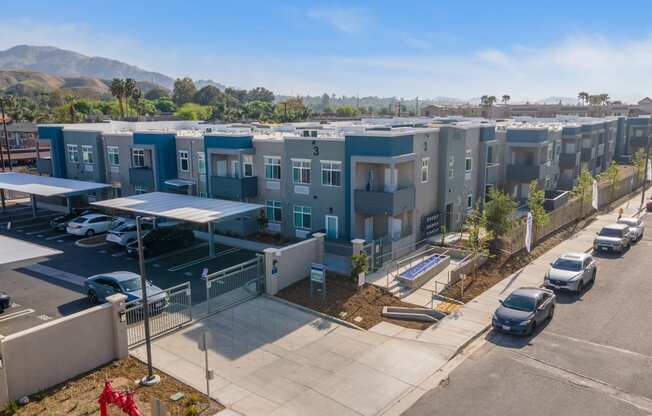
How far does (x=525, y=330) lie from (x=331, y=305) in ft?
25.8

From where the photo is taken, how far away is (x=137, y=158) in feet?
132

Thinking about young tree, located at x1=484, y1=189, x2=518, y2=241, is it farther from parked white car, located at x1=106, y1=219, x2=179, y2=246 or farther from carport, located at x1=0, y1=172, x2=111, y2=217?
carport, located at x1=0, y1=172, x2=111, y2=217

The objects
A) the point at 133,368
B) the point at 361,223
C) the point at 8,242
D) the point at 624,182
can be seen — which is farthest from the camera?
the point at 624,182

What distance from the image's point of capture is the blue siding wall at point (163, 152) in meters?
37.4

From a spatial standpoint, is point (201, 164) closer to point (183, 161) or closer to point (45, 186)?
point (183, 161)

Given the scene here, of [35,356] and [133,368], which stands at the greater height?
[35,356]

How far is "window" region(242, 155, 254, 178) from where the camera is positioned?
113ft

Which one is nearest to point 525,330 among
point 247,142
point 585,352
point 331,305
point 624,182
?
point 585,352

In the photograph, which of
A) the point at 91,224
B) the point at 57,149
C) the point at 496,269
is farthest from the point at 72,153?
the point at 496,269

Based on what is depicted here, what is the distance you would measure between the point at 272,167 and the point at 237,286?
12.0 meters

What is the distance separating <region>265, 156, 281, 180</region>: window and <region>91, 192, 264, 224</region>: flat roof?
10.7 ft

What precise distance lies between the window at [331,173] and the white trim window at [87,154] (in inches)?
916

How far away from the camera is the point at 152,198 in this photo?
109 ft

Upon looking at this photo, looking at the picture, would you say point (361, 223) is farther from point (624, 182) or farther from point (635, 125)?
point (635, 125)
